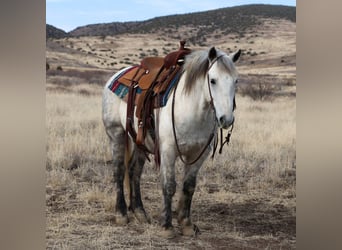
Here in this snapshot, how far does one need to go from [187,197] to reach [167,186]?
0.15 meters

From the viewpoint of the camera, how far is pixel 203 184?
3.41 m

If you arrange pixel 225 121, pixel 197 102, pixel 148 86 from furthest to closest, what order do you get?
1. pixel 148 86
2. pixel 197 102
3. pixel 225 121

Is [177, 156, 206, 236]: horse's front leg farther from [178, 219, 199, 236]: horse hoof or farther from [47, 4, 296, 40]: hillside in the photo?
[47, 4, 296, 40]: hillside

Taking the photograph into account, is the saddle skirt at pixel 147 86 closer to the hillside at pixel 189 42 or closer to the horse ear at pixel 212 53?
the hillside at pixel 189 42

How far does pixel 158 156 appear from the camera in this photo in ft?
10.9

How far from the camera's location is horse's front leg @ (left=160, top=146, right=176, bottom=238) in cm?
329

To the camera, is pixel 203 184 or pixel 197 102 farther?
pixel 203 184

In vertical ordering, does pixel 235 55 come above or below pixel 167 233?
above

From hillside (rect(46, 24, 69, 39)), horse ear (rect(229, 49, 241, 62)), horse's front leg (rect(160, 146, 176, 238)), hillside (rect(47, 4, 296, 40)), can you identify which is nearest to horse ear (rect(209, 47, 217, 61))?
horse ear (rect(229, 49, 241, 62))

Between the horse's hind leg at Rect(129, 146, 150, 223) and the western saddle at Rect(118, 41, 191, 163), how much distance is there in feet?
0.25

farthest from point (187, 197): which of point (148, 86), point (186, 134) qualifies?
point (148, 86)

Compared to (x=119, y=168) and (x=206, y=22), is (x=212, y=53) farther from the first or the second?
(x=119, y=168)

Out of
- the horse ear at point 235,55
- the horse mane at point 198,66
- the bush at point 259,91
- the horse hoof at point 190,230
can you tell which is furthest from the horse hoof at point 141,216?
the horse ear at point 235,55
